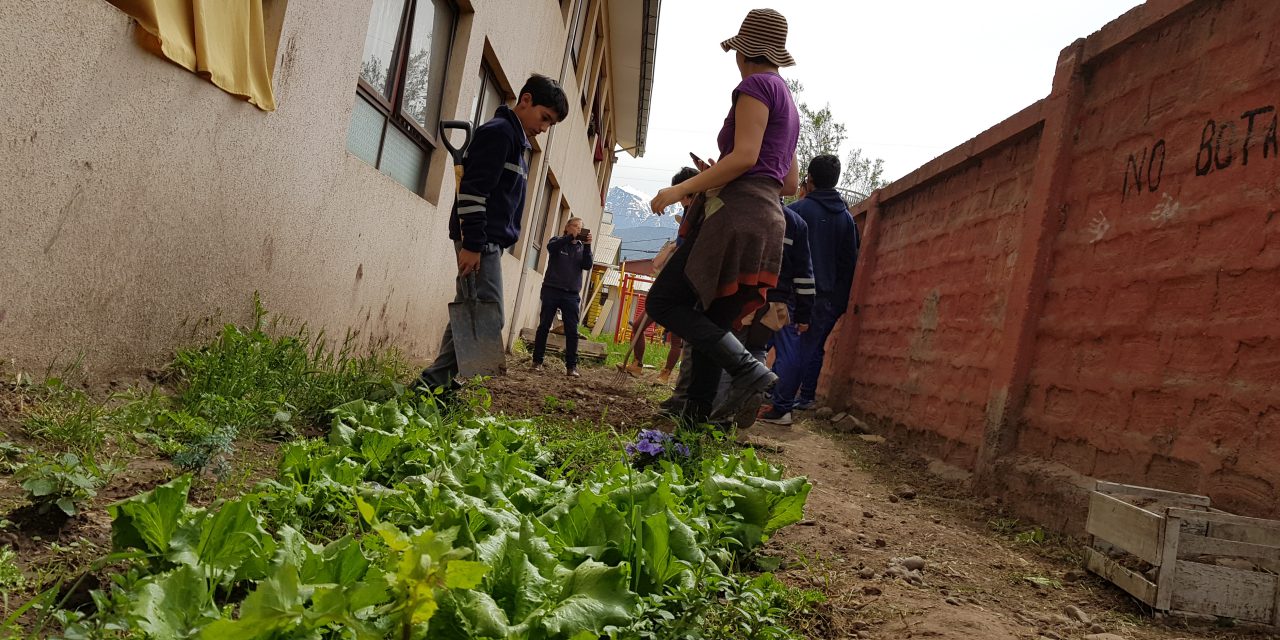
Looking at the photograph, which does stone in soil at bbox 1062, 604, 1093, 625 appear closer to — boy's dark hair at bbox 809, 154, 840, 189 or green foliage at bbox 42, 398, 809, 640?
green foliage at bbox 42, 398, 809, 640

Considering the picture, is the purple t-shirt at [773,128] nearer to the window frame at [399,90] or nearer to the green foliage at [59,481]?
the window frame at [399,90]

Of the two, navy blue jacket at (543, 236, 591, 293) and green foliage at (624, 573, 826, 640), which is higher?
navy blue jacket at (543, 236, 591, 293)

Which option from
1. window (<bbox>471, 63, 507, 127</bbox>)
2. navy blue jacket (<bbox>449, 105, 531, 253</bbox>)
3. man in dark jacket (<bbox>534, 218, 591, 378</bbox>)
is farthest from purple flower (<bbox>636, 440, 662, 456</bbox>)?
man in dark jacket (<bbox>534, 218, 591, 378</bbox>)

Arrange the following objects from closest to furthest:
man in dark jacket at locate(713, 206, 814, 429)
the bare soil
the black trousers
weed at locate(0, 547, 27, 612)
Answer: weed at locate(0, 547, 27, 612), the bare soil, the black trousers, man in dark jacket at locate(713, 206, 814, 429)

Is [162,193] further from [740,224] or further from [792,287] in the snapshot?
[792,287]

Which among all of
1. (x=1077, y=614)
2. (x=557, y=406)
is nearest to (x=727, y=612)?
(x=1077, y=614)

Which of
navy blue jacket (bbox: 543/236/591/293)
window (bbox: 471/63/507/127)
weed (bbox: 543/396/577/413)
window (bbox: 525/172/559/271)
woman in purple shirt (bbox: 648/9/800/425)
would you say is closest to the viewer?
woman in purple shirt (bbox: 648/9/800/425)

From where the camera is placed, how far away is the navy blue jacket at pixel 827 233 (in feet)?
22.4

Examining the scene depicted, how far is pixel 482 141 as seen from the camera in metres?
4.13

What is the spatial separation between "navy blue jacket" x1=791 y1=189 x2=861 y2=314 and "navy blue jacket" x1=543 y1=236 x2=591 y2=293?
2863 mm

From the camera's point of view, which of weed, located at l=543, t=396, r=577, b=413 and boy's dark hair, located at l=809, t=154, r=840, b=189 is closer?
weed, located at l=543, t=396, r=577, b=413

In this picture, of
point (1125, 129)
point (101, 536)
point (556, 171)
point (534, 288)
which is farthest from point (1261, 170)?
point (534, 288)

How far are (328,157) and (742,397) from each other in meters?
2.40

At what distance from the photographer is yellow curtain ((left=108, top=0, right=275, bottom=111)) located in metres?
2.87
